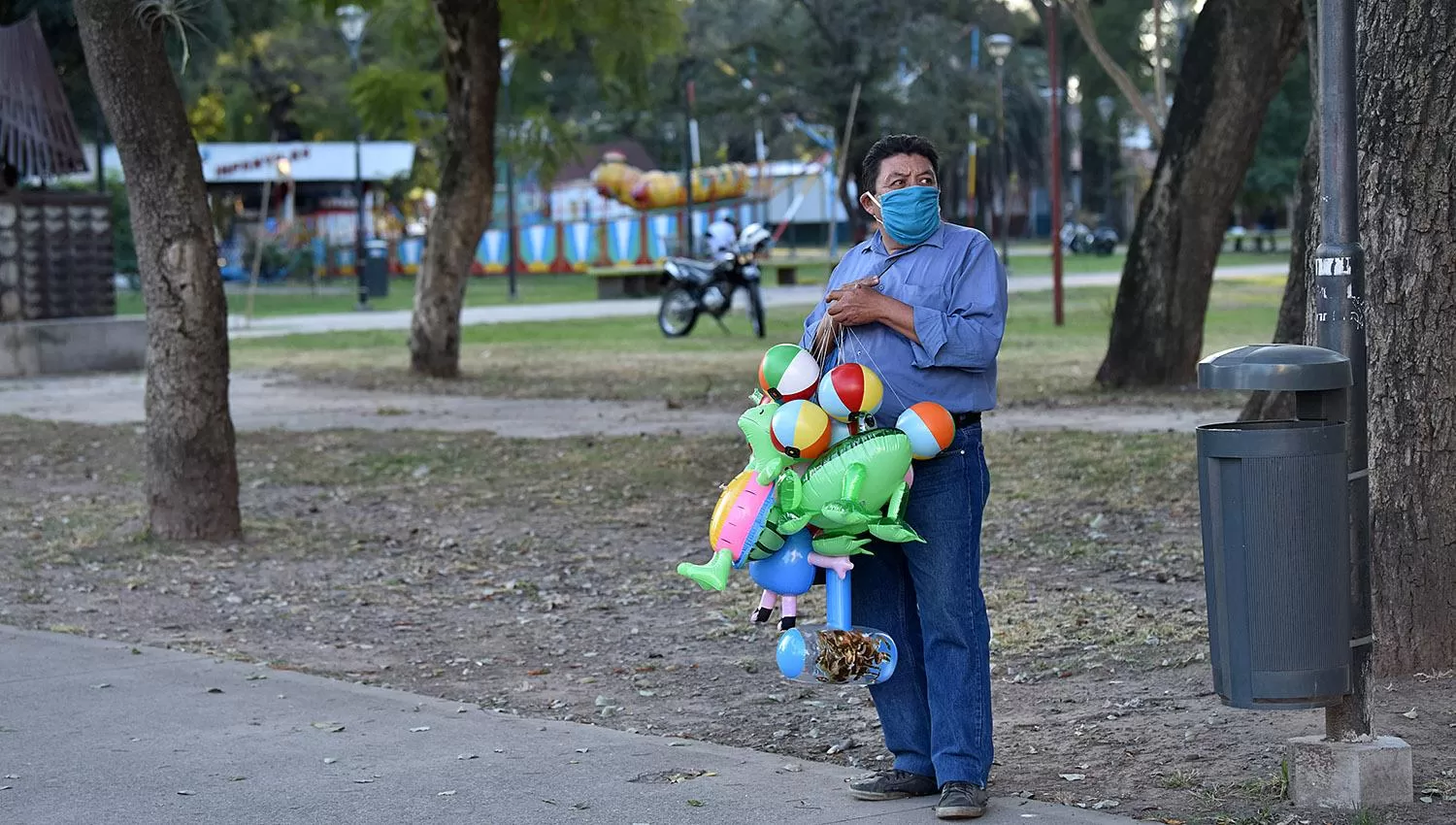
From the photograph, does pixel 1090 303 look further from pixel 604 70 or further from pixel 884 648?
pixel 884 648

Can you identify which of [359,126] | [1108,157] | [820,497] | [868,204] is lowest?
[820,497]

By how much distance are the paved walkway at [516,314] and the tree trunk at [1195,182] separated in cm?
1185

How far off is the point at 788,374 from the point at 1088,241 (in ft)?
205

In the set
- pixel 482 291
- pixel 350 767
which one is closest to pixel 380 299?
pixel 482 291

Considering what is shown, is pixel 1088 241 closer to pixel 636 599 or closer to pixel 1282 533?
pixel 636 599

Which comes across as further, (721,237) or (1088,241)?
(1088,241)

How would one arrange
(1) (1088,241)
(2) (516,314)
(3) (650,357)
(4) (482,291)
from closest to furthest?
(3) (650,357) → (2) (516,314) → (4) (482,291) → (1) (1088,241)

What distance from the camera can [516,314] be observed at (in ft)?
109

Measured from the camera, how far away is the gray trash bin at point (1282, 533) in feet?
15.5

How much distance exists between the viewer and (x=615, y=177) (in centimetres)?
4612

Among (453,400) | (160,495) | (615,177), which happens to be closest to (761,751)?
(160,495)

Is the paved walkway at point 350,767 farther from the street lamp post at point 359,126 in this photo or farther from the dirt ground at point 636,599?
the street lamp post at point 359,126

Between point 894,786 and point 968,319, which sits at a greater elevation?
point 968,319

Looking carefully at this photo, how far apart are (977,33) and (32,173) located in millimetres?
31087
